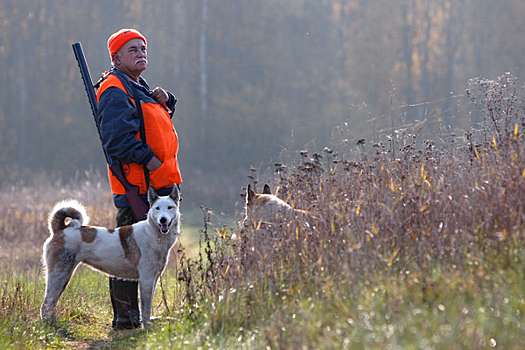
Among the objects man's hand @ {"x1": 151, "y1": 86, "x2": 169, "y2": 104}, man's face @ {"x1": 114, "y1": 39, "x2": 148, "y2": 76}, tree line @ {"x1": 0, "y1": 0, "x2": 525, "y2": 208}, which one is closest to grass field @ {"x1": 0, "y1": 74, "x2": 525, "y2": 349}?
man's hand @ {"x1": 151, "y1": 86, "x2": 169, "y2": 104}

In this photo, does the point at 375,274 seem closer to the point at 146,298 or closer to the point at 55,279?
the point at 146,298

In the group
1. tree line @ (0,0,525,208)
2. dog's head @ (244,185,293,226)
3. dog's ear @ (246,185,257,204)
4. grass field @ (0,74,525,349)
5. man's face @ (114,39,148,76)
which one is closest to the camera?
grass field @ (0,74,525,349)

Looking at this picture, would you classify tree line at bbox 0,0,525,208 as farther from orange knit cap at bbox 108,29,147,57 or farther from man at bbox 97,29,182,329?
orange knit cap at bbox 108,29,147,57

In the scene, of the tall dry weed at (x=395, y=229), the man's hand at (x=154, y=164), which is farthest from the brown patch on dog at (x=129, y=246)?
the tall dry weed at (x=395, y=229)

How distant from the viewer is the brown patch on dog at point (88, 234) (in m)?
5.37

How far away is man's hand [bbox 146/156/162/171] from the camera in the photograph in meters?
5.13

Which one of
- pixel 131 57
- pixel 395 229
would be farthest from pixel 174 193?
pixel 395 229

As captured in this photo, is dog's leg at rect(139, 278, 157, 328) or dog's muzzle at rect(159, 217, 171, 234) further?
dog's leg at rect(139, 278, 157, 328)

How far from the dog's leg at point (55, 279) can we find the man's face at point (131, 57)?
1.88 metres

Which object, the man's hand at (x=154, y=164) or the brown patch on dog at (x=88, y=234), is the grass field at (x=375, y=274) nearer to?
the brown patch on dog at (x=88, y=234)

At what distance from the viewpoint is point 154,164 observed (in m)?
5.16

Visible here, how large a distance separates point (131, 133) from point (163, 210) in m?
0.76

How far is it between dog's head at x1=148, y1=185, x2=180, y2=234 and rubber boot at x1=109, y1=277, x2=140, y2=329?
2.45 ft

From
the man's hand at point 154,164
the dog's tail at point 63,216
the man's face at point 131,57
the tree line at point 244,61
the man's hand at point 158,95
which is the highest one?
the tree line at point 244,61
